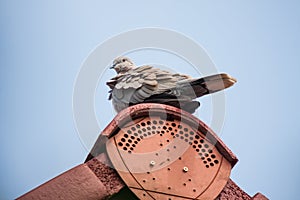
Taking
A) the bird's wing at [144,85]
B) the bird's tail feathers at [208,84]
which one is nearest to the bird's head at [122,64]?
the bird's wing at [144,85]

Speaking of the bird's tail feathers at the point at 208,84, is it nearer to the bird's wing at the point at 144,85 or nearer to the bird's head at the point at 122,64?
the bird's wing at the point at 144,85

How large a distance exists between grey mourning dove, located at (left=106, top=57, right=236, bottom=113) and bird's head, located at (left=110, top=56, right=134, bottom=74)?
322mm

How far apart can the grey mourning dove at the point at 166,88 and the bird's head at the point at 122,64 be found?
0.32 metres

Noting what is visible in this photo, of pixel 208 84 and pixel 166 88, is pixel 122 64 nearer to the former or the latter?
pixel 166 88

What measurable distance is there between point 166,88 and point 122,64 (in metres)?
0.54

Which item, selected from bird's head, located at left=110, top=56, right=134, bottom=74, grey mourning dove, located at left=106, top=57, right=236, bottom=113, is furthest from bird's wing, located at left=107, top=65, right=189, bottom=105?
bird's head, located at left=110, top=56, right=134, bottom=74

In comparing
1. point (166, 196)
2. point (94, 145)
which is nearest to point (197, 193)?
point (166, 196)

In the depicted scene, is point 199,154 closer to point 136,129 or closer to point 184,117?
point 184,117

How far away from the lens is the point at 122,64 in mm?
2443

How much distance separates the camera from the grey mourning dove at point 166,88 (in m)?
1.95

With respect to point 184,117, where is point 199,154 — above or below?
below

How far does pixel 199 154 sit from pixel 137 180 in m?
0.35

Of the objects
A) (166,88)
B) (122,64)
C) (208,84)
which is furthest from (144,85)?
(122,64)

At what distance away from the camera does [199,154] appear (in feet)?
5.81
